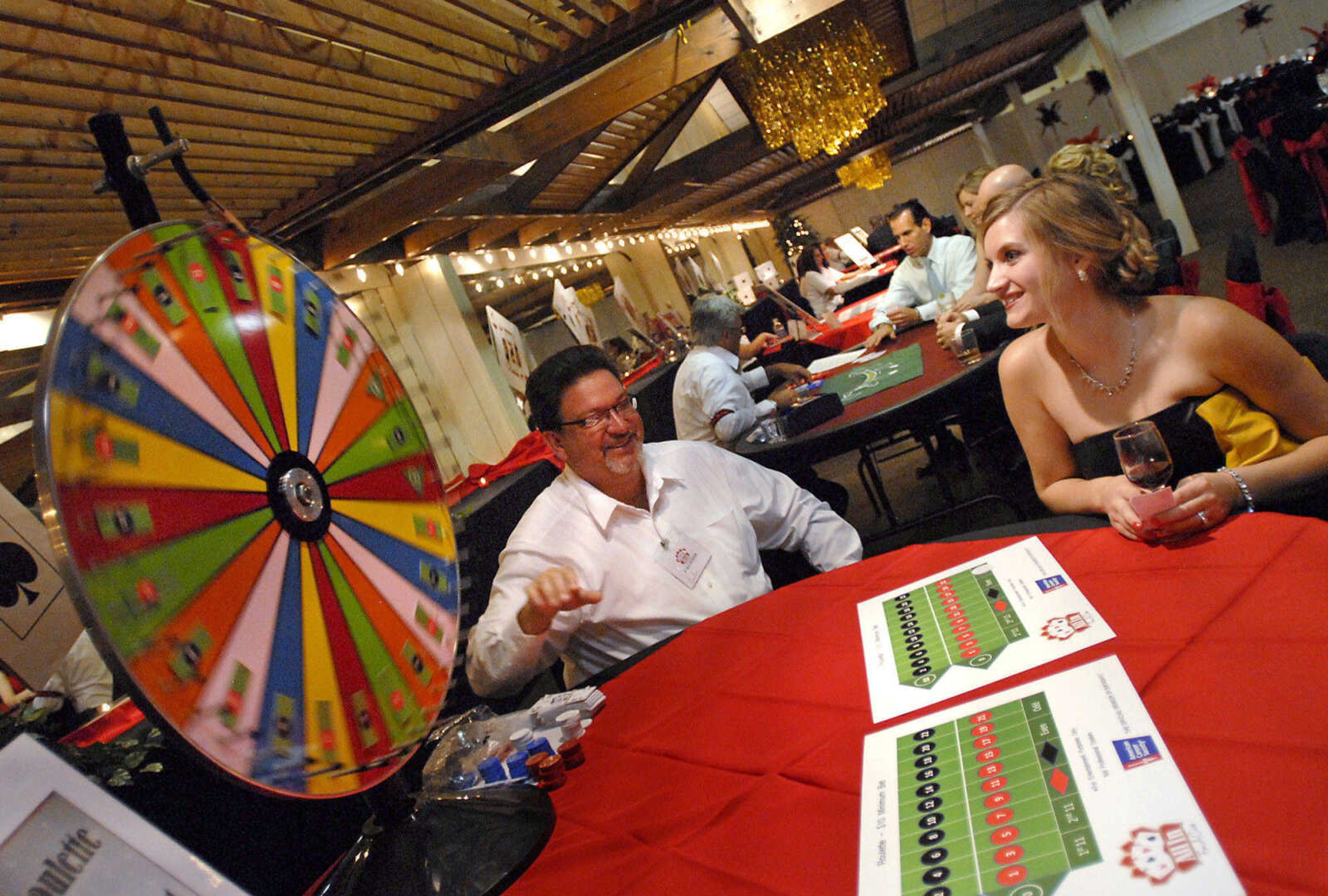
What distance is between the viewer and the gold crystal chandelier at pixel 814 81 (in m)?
5.46

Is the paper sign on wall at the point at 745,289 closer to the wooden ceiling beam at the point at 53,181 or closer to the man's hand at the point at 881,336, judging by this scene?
the man's hand at the point at 881,336

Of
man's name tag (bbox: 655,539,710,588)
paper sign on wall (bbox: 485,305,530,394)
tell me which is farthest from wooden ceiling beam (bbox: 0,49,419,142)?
man's name tag (bbox: 655,539,710,588)

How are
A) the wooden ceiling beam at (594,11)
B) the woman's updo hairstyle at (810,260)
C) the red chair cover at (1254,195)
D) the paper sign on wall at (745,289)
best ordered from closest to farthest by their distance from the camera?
the wooden ceiling beam at (594,11), the red chair cover at (1254,195), the woman's updo hairstyle at (810,260), the paper sign on wall at (745,289)

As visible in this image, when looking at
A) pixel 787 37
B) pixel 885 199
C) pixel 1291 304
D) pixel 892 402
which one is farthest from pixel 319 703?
pixel 885 199

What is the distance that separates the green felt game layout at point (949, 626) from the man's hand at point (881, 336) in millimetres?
3625

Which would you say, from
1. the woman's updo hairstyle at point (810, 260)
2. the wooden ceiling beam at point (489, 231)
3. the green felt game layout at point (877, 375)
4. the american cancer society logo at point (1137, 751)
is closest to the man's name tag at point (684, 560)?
the american cancer society logo at point (1137, 751)

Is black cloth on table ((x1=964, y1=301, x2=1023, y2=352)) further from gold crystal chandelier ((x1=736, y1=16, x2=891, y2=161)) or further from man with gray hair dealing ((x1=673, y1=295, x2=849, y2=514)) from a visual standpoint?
gold crystal chandelier ((x1=736, y1=16, x2=891, y2=161))

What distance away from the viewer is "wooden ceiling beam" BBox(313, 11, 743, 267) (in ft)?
15.1

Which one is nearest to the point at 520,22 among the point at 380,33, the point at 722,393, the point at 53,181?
the point at 380,33

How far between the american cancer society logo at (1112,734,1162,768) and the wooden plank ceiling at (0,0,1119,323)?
258 centimetres

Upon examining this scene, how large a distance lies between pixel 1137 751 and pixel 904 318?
449 cm

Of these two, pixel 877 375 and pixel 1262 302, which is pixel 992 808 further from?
pixel 877 375

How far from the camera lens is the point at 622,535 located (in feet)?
6.86

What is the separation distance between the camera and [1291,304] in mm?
5516
